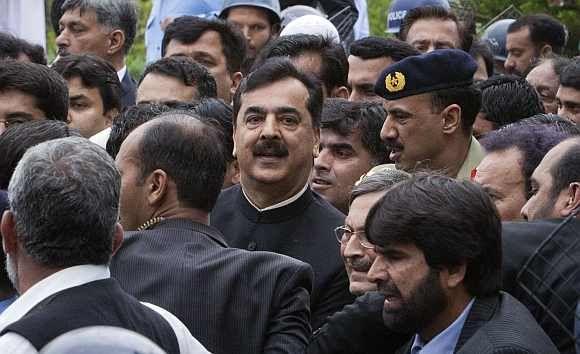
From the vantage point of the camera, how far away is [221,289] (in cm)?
439

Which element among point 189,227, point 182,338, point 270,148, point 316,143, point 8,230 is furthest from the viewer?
point 316,143

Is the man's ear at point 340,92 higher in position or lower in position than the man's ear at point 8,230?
lower

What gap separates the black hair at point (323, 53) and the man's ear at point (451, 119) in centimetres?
142

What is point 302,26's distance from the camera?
8.61m

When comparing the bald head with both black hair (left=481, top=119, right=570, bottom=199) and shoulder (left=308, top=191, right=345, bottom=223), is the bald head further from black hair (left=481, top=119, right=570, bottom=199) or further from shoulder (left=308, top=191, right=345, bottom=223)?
black hair (left=481, top=119, right=570, bottom=199)

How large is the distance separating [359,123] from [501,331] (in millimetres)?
2685

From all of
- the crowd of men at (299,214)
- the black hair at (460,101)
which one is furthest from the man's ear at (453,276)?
the black hair at (460,101)

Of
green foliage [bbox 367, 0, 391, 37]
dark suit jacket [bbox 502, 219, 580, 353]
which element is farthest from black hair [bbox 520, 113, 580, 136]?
green foliage [bbox 367, 0, 391, 37]

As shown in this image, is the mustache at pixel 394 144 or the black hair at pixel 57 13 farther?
the black hair at pixel 57 13

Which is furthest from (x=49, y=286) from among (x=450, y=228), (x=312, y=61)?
(x=312, y=61)

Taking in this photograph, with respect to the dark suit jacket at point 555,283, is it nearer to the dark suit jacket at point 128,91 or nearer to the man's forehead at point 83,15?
the dark suit jacket at point 128,91

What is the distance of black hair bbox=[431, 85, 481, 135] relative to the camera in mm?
6352

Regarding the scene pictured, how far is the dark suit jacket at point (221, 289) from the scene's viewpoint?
14.4ft

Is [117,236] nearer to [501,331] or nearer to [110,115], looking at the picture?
[501,331]
